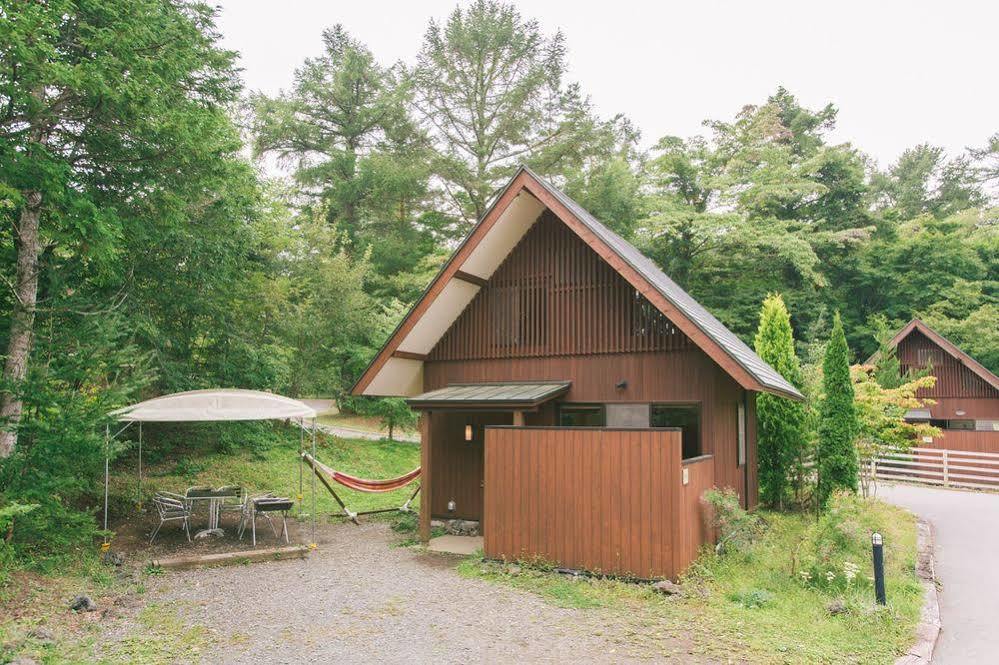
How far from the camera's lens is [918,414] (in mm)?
22062

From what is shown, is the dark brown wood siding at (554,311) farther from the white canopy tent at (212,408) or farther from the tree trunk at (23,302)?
the tree trunk at (23,302)

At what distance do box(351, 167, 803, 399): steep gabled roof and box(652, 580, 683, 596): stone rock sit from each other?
260cm

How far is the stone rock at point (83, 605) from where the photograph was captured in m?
6.07

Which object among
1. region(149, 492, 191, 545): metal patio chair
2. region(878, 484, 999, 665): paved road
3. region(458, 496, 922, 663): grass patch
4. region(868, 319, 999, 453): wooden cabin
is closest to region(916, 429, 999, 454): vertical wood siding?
region(868, 319, 999, 453): wooden cabin

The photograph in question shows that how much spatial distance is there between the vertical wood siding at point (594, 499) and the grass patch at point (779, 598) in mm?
286

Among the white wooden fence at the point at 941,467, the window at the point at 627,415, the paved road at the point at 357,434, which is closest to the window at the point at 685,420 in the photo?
the window at the point at 627,415

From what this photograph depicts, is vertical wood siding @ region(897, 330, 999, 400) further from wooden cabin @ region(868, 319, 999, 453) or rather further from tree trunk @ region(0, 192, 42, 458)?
tree trunk @ region(0, 192, 42, 458)

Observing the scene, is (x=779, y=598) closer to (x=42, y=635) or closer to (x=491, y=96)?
(x=42, y=635)

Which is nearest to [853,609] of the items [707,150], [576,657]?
[576,657]

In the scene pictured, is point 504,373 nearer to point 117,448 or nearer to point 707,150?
point 117,448

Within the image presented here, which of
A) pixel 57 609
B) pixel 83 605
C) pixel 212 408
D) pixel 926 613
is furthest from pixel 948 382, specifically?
pixel 57 609

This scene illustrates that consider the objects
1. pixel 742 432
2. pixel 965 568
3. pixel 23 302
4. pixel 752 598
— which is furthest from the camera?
pixel 742 432

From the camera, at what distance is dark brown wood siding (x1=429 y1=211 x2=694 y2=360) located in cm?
973

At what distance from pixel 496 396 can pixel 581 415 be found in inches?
65.6
